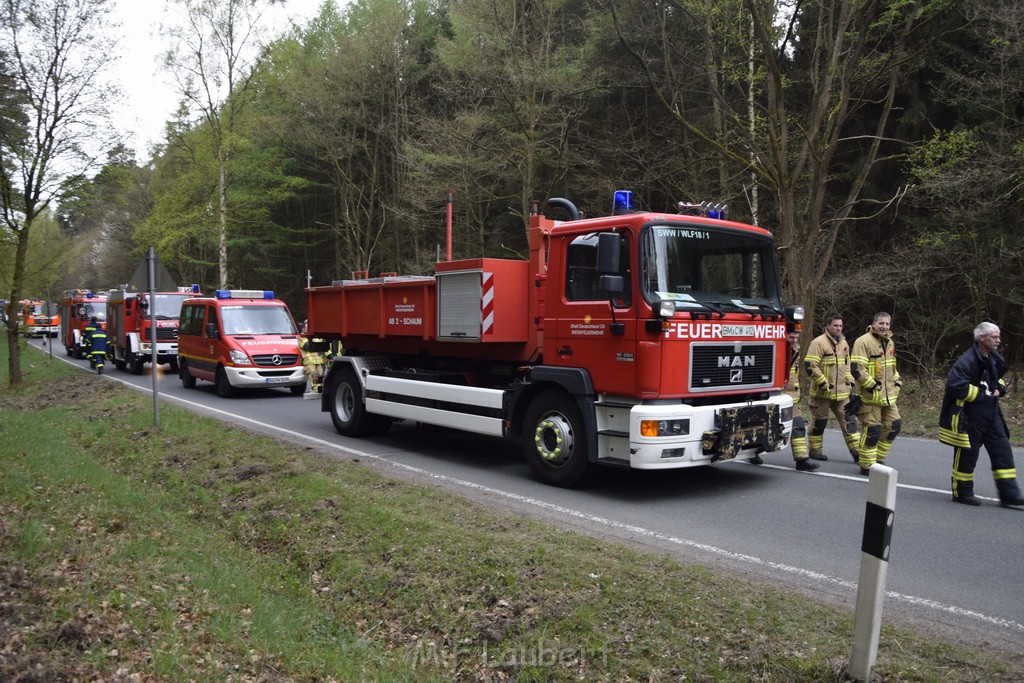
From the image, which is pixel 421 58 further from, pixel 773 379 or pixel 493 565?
pixel 493 565

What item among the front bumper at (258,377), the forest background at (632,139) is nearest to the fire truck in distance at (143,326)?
the forest background at (632,139)

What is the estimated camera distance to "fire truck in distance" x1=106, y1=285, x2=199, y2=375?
22.9 m

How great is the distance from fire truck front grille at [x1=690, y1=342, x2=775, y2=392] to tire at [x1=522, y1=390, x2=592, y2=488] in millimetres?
1268

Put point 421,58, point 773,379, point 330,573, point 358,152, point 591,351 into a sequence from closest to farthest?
point 330,573, point 591,351, point 773,379, point 421,58, point 358,152

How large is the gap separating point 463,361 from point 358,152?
25260 millimetres

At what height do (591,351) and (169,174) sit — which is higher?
(169,174)

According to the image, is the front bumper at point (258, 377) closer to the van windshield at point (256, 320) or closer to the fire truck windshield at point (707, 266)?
the van windshield at point (256, 320)

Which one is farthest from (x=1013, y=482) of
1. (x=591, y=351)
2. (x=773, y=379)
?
(x=591, y=351)

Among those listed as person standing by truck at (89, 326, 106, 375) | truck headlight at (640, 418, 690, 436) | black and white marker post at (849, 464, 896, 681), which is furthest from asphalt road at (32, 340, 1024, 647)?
person standing by truck at (89, 326, 106, 375)

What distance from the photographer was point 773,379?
325 inches

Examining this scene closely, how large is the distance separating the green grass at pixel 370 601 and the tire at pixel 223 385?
32.2ft

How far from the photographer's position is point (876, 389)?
8.62 m

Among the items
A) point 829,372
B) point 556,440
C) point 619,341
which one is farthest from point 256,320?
point 829,372

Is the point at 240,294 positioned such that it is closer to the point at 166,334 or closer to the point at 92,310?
the point at 166,334
